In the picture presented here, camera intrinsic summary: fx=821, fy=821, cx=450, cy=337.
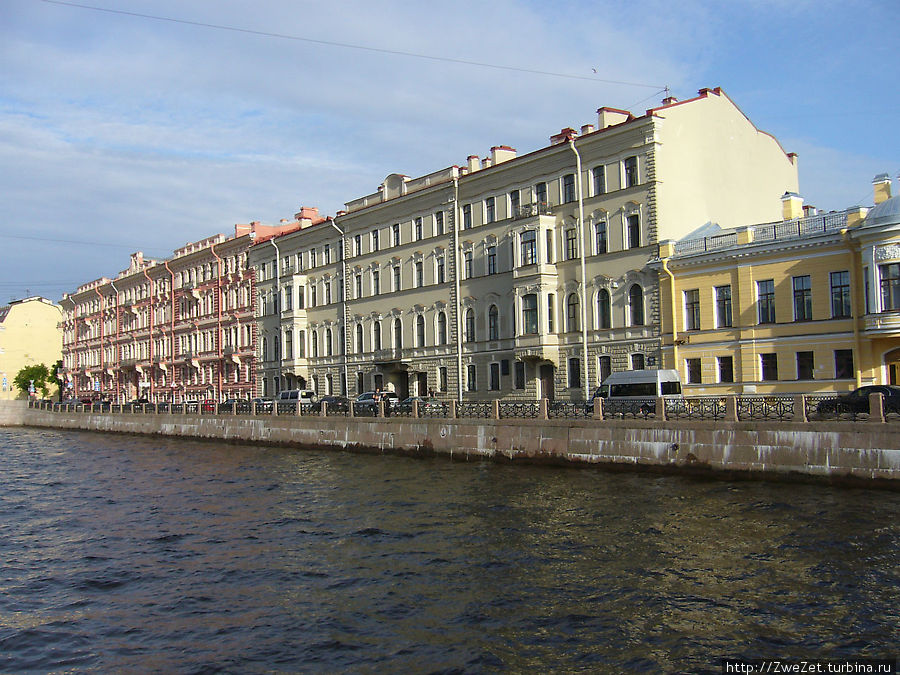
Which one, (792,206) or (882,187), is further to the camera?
(792,206)

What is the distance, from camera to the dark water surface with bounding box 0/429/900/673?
990 cm

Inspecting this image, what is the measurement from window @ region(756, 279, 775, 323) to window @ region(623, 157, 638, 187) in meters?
7.00

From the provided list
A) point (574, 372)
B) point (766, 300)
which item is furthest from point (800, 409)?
point (574, 372)

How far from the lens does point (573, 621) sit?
10.7 meters

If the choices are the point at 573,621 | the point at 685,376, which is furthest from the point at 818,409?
the point at 573,621

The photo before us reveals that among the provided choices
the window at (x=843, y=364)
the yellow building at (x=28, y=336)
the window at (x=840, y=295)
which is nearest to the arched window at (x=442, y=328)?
the window at (x=840, y=295)

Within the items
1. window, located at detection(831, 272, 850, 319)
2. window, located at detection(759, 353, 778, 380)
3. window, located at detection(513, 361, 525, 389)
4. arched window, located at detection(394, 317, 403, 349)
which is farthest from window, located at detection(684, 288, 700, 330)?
arched window, located at detection(394, 317, 403, 349)

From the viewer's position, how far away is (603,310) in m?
34.3

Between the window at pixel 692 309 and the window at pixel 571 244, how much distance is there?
6041mm

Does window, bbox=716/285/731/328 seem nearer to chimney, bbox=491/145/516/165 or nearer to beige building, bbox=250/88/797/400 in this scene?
beige building, bbox=250/88/797/400

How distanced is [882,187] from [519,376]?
664 inches

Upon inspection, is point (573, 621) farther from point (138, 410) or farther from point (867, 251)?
point (138, 410)

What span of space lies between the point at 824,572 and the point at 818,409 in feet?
34.2

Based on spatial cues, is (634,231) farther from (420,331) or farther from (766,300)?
(420,331)
